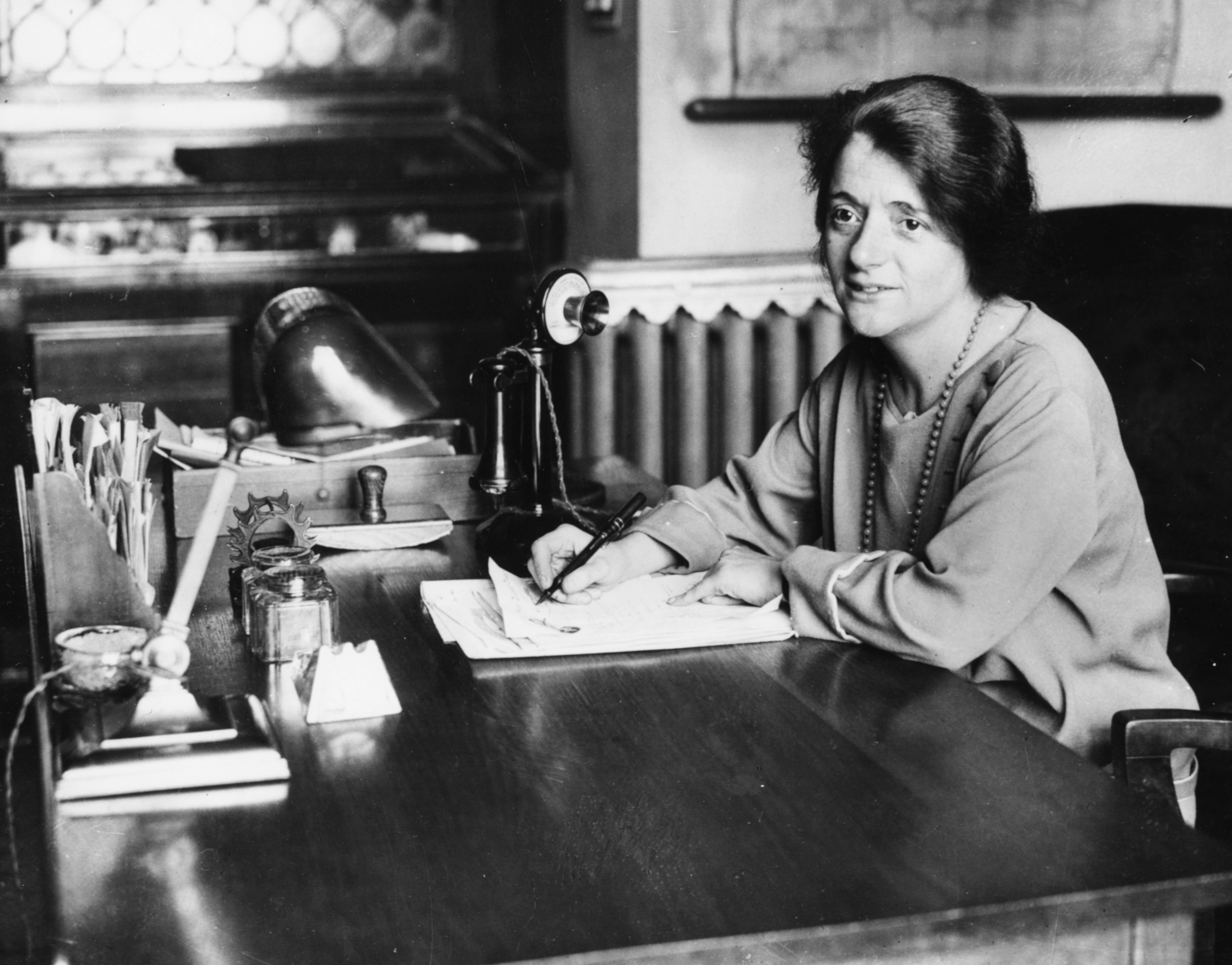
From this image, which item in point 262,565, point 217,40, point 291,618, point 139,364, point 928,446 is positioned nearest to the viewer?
point 291,618

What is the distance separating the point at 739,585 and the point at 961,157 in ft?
1.92

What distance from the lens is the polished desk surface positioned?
0.89 metres

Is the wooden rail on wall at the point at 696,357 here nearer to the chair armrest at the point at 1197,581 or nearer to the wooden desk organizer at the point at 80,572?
the chair armrest at the point at 1197,581

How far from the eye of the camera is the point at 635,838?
39.9 inches

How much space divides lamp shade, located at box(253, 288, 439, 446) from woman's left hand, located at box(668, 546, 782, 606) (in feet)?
2.15

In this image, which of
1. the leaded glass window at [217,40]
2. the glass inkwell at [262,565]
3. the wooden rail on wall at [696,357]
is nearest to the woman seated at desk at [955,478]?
the glass inkwell at [262,565]

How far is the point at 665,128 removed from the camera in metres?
3.39

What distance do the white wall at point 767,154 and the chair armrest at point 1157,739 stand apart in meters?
2.24

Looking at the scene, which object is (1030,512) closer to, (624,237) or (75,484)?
(75,484)

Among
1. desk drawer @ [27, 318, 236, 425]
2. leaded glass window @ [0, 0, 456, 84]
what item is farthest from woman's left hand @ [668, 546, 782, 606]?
leaded glass window @ [0, 0, 456, 84]

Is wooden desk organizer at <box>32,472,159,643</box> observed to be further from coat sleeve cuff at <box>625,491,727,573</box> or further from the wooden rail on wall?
the wooden rail on wall

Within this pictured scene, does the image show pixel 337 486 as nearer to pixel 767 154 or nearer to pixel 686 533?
pixel 686 533

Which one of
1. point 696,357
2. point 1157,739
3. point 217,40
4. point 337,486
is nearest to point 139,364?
point 217,40

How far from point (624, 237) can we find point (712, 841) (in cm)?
266
